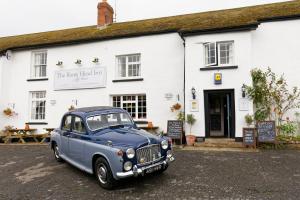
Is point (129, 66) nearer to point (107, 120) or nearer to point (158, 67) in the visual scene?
point (158, 67)

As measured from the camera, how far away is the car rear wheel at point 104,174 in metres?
5.36

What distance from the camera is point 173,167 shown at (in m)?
7.15

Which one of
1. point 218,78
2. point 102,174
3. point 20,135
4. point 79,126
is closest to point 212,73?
point 218,78

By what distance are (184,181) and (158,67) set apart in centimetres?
803

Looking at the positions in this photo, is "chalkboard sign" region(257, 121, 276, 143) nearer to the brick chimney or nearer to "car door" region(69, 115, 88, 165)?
"car door" region(69, 115, 88, 165)

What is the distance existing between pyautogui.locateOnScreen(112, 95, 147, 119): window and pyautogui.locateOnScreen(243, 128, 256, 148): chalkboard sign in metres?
5.45

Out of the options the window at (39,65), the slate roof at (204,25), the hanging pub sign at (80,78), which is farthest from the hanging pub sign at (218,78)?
the window at (39,65)

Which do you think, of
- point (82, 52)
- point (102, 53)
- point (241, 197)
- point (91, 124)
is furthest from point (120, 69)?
point (241, 197)

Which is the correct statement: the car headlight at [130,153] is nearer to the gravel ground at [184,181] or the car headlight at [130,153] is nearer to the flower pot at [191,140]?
the gravel ground at [184,181]

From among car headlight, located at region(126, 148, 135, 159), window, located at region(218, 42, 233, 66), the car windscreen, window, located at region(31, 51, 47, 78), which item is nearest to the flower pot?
window, located at region(218, 42, 233, 66)

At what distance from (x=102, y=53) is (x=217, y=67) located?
22.5ft

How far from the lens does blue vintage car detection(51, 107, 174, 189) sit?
5.19 m

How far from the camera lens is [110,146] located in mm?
5367

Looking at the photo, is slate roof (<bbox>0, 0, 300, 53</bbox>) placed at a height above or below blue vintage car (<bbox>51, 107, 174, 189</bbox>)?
above
